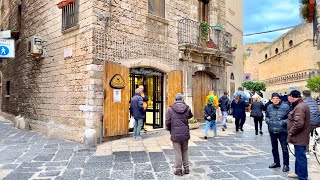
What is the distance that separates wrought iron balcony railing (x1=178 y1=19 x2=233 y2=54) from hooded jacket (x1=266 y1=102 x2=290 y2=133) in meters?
6.17

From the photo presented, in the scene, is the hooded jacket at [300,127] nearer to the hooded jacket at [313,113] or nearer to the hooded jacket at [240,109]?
the hooded jacket at [313,113]

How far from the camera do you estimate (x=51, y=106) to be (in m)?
9.89

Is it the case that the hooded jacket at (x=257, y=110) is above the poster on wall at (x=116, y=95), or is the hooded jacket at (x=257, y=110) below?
below

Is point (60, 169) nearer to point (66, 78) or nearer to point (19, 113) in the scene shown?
point (66, 78)

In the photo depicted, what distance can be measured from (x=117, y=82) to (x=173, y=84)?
8.90 feet

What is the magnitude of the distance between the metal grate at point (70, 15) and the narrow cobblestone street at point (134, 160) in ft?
12.3

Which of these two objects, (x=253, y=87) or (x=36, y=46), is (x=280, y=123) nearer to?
(x=36, y=46)

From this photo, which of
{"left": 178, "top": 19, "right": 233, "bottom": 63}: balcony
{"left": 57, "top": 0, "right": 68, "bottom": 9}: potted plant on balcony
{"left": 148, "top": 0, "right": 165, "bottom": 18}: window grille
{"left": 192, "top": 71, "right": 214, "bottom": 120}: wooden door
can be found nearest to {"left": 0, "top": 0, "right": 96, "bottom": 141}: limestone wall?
{"left": 57, "top": 0, "right": 68, "bottom": 9}: potted plant on balcony

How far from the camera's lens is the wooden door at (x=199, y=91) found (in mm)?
12297

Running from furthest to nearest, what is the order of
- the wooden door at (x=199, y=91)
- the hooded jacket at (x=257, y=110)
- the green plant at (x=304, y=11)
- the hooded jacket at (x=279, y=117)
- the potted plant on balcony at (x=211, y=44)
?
the potted plant on balcony at (x=211, y=44) → the wooden door at (x=199, y=91) → the hooded jacket at (x=257, y=110) → the green plant at (x=304, y=11) → the hooded jacket at (x=279, y=117)

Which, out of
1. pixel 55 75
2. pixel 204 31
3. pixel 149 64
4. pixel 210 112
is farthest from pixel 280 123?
pixel 204 31

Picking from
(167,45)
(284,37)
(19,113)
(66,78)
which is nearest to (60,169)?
(66,78)

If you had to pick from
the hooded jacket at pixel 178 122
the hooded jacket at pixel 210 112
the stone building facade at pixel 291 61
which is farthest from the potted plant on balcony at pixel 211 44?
the stone building facade at pixel 291 61

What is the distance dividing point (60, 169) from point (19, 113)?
8.92m
